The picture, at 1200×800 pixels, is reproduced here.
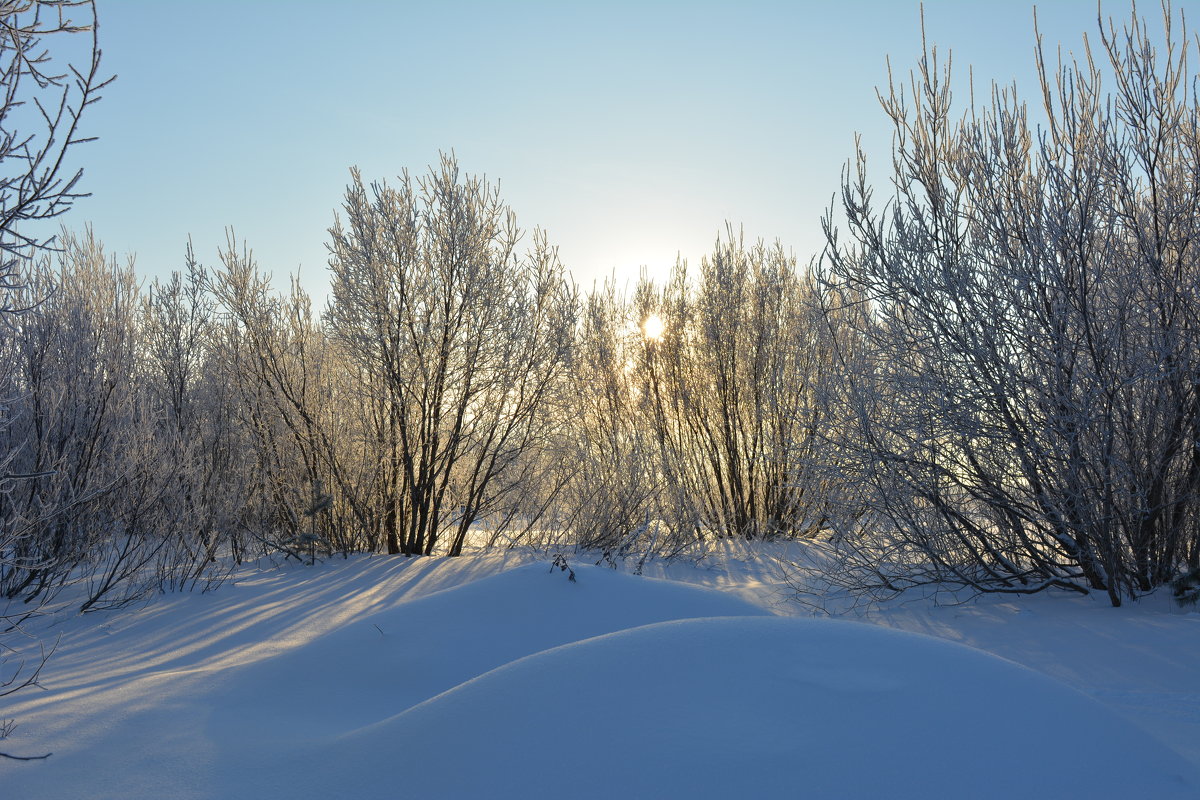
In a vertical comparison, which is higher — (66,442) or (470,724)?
(66,442)

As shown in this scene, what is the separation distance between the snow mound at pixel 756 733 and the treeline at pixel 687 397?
1.61m

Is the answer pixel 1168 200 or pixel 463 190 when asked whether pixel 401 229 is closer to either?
pixel 463 190

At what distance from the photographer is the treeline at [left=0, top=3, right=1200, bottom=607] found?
4602 millimetres

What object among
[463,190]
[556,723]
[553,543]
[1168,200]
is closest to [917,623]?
[1168,200]

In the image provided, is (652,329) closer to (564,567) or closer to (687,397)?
(687,397)

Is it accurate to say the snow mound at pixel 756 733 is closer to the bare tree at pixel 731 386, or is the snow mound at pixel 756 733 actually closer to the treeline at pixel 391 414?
the treeline at pixel 391 414

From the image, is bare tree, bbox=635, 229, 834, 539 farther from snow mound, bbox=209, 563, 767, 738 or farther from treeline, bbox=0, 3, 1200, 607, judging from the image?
snow mound, bbox=209, 563, 767, 738

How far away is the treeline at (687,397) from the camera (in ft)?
15.1

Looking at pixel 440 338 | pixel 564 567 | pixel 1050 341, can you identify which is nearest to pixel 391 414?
pixel 440 338

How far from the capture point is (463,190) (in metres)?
8.12

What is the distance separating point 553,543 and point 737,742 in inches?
268

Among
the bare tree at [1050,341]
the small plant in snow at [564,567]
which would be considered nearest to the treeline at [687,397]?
the bare tree at [1050,341]

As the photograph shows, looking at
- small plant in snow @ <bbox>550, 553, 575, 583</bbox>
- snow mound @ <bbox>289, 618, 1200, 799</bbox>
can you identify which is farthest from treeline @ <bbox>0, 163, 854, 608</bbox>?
snow mound @ <bbox>289, 618, 1200, 799</bbox>

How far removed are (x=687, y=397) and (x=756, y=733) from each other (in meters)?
8.97
